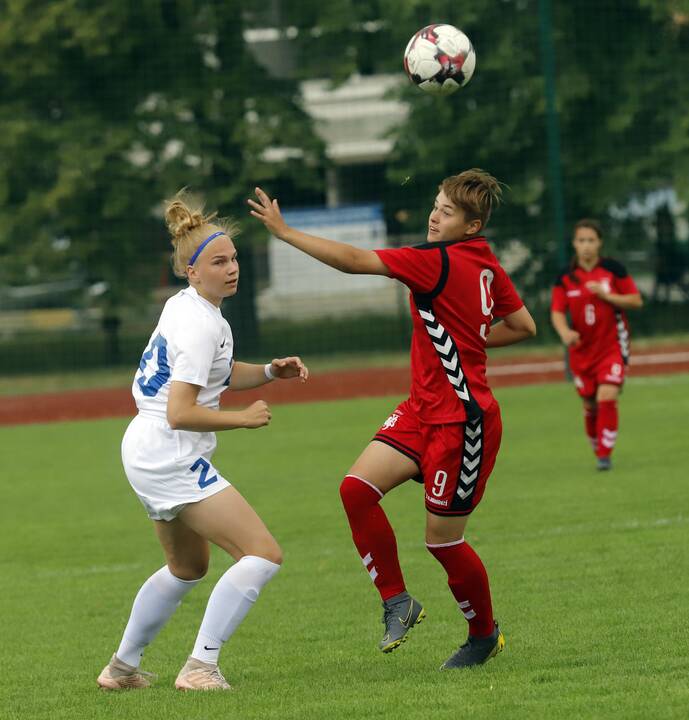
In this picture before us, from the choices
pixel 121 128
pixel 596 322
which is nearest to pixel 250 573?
pixel 596 322

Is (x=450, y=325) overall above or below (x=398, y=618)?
above

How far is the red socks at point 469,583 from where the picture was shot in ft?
17.9

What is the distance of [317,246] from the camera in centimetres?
500

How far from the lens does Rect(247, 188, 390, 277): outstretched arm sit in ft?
16.3

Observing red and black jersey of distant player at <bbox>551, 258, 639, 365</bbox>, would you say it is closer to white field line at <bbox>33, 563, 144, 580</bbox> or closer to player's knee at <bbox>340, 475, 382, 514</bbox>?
white field line at <bbox>33, 563, 144, 580</bbox>

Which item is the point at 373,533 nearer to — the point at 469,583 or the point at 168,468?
the point at 469,583

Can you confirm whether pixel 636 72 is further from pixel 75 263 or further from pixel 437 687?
pixel 437 687

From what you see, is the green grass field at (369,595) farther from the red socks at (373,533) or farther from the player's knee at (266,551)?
the player's knee at (266,551)

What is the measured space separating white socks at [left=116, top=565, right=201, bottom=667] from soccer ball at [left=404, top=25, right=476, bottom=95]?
2880 mm

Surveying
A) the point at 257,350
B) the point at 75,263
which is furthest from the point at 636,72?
the point at 75,263

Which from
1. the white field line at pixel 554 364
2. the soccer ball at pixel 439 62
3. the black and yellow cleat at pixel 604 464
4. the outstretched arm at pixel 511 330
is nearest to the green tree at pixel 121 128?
the white field line at pixel 554 364

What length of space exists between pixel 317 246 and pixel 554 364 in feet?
54.3

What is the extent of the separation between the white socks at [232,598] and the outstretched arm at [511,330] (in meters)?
1.43

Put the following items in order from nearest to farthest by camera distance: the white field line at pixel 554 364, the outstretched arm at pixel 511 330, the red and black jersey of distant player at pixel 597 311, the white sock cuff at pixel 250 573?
the white sock cuff at pixel 250 573, the outstretched arm at pixel 511 330, the red and black jersey of distant player at pixel 597 311, the white field line at pixel 554 364
